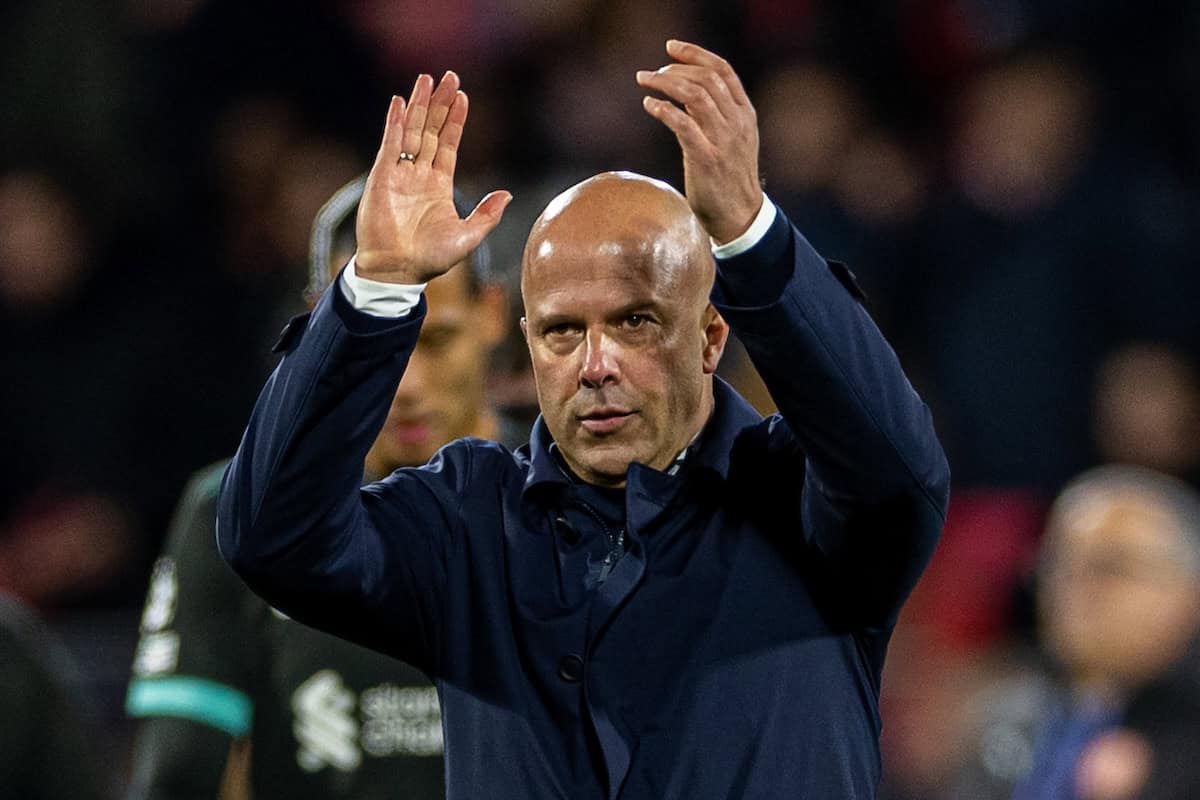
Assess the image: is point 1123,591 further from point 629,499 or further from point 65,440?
point 65,440

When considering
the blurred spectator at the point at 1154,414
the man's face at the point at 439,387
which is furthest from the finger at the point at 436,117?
the blurred spectator at the point at 1154,414

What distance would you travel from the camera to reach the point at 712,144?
249 centimetres

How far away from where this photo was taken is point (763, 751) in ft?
8.66

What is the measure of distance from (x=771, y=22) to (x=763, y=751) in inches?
212

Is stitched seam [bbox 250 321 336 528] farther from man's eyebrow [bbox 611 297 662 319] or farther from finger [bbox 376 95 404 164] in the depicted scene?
man's eyebrow [bbox 611 297 662 319]

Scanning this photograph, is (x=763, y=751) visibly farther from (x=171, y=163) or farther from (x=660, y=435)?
(x=171, y=163)

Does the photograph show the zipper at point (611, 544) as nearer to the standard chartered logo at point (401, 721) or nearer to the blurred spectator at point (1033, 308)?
the standard chartered logo at point (401, 721)

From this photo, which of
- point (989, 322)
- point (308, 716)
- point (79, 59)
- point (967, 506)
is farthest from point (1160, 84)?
point (308, 716)

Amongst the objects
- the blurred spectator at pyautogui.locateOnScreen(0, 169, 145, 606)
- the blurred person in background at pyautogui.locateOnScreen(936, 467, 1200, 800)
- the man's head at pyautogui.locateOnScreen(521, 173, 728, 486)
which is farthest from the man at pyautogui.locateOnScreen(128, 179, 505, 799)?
the blurred spectator at pyautogui.locateOnScreen(0, 169, 145, 606)

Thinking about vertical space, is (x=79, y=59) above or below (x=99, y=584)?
above

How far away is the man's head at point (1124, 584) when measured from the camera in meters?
5.18

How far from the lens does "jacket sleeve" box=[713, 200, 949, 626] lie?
8.25 feet

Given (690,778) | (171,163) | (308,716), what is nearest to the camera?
(690,778)

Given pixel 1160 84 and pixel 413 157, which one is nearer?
pixel 413 157
